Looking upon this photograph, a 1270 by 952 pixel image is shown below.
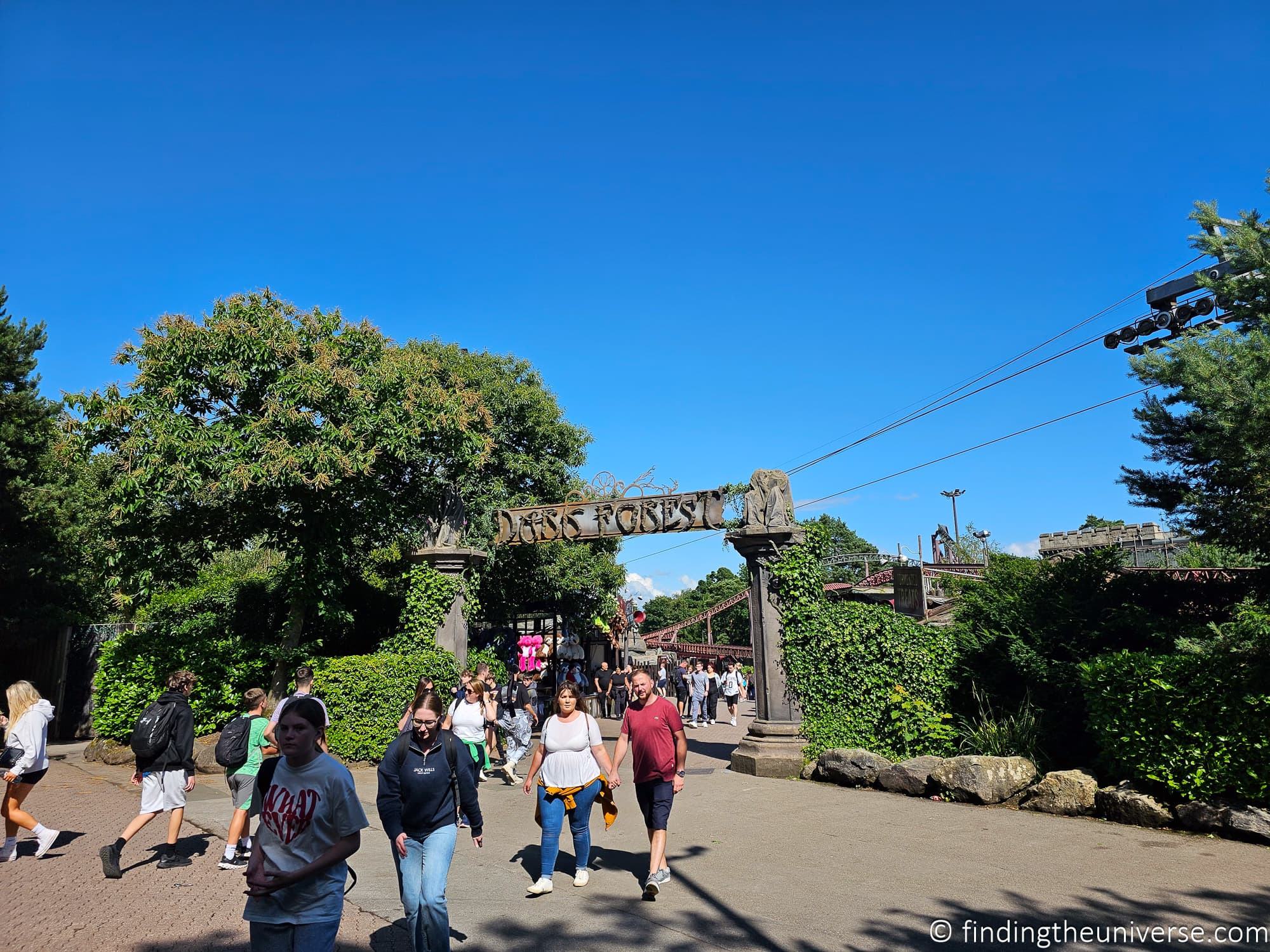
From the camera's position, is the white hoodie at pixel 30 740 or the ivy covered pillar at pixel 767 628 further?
the ivy covered pillar at pixel 767 628

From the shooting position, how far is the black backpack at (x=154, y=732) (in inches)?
258

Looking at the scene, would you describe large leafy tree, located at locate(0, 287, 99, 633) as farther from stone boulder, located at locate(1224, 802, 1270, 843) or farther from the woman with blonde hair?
stone boulder, located at locate(1224, 802, 1270, 843)

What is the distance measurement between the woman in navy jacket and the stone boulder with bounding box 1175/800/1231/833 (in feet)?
21.3

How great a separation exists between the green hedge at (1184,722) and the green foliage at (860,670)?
9.02ft

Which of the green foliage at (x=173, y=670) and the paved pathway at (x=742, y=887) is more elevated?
the green foliage at (x=173, y=670)

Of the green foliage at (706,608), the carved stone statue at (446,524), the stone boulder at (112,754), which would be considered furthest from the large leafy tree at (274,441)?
the green foliage at (706,608)

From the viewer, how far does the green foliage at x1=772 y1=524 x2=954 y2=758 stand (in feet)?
36.5

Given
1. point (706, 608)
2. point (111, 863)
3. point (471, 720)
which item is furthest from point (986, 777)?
point (706, 608)

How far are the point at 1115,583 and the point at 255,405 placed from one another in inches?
490

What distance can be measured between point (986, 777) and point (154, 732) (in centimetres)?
798

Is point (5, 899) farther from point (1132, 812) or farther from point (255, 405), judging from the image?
point (1132, 812)

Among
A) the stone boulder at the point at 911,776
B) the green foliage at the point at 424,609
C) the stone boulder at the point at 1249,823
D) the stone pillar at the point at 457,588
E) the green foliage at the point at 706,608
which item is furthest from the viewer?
the green foliage at the point at 706,608

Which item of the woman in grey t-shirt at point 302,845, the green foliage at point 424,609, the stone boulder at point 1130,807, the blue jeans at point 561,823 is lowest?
the stone boulder at point 1130,807

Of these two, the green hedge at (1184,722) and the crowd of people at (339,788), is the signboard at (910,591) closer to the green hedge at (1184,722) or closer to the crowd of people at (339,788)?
the green hedge at (1184,722)
